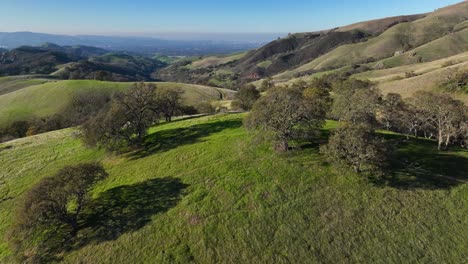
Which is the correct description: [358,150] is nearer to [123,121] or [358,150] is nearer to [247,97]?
[123,121]

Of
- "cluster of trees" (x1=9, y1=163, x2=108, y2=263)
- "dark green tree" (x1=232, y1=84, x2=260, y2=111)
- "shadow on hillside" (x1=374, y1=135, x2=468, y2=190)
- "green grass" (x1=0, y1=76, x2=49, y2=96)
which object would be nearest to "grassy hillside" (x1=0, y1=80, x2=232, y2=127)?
"dark green tree" (x1=232, y1=84, x2=260, y2=111)

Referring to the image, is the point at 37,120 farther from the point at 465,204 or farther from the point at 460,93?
the point at 460,93

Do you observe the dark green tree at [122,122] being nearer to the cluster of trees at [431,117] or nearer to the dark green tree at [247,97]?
the dark green tree at [247,97]

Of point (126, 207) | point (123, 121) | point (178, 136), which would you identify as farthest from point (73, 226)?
point (178, 136)

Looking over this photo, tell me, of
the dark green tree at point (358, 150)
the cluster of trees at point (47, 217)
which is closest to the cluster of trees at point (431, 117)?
the dark green tree at point (358, 150)

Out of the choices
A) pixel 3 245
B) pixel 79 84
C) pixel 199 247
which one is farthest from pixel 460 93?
pixel 79 84

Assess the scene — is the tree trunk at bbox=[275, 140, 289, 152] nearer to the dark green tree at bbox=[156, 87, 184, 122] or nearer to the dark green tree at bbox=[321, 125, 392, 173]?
the dark green tree at bbox=[321, 125, 392, 173]
